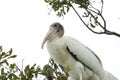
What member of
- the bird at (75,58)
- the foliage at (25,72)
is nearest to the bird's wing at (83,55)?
the bird at (75,58)

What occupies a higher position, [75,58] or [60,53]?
[60,53]

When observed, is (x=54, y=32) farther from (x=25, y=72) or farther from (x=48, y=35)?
(x=25, y=72)

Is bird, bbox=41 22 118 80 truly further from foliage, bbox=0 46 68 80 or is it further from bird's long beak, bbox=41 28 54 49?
foliage, bbox=0 46 68 80

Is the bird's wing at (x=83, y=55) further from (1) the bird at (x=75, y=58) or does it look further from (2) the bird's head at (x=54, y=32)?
(2) the bird's head at (x=54, y=32)

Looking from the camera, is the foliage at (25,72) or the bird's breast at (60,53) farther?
the bird's breast at (60,53)

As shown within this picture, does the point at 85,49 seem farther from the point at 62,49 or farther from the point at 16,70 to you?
the point at 16,70

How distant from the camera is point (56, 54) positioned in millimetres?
8531

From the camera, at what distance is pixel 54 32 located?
9070mm

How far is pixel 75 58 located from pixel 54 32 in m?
0.77

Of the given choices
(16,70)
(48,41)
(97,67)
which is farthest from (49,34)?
(16,70)

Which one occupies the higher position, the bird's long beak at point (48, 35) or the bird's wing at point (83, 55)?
the bird's long beak at point (48, 35)

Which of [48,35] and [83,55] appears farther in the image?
[48,35]

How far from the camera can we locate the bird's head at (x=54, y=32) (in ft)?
28.6

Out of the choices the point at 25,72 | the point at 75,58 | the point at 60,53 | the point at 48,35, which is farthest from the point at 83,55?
the point at 25,72
